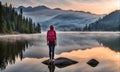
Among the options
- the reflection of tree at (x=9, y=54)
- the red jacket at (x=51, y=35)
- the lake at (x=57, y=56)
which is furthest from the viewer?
the red jacket at (x=51, y=35)

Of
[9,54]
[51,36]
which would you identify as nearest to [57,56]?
[9,54]

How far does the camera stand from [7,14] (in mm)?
191750

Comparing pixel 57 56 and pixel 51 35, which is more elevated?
pixel 51 35

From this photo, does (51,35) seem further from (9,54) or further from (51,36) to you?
(9,54)

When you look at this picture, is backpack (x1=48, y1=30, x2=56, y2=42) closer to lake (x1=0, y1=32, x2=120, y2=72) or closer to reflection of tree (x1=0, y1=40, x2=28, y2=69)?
lake (x1=0, y1=32, x2=120, y2=72)

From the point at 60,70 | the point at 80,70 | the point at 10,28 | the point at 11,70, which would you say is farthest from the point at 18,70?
the point at 10,28

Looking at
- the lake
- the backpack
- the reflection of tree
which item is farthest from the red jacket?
the reflection of tree

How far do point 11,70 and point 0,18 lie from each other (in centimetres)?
12478

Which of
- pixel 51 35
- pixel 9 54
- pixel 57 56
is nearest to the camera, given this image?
pixel 51 35

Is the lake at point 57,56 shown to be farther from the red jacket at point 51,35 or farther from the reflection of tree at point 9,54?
the red jacket at point 51,35

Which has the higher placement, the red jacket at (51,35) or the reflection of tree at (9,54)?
the red jacket at (51,35)

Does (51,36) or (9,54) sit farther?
(9,54)

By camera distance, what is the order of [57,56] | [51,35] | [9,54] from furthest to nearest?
[9,54], [57,56], [51,35]

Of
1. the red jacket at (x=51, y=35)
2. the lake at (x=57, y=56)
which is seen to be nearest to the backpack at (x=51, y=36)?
the red jacket at (x=51, y=35)
